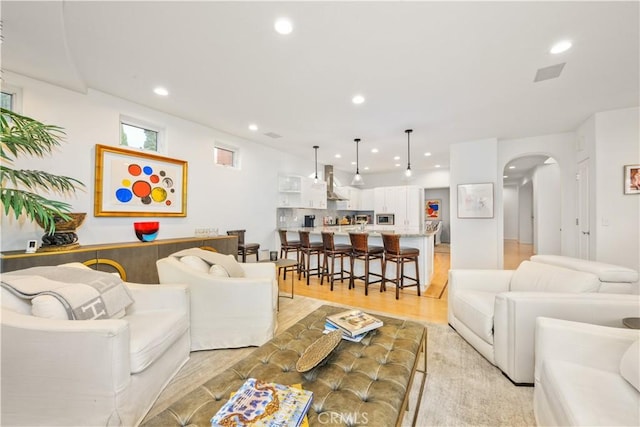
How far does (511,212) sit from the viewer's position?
11.1 meters

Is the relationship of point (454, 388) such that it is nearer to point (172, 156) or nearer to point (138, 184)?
point (138, 184)

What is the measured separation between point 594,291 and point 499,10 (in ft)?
7.09

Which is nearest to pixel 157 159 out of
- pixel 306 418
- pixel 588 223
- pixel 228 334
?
pixel 228 334

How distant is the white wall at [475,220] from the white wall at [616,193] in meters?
1.37

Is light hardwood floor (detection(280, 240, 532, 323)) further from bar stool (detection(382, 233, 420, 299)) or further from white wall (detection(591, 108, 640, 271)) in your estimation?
white wall (detection(591, 108, 640, 271))

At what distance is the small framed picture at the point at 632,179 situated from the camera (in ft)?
11.5

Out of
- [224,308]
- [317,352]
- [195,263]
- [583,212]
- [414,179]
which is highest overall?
[414,179]

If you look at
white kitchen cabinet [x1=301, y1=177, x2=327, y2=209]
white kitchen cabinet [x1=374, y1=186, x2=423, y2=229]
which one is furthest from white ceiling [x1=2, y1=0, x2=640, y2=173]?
white kitchen cabinet [x1=374, y1=186, x2=423, y2=229]

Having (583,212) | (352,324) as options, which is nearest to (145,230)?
(352,324)

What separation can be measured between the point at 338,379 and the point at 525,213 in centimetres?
1258

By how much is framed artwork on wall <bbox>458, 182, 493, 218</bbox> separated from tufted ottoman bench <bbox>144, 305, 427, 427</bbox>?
421 cm

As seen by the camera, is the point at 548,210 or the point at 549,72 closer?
the point at 549,72

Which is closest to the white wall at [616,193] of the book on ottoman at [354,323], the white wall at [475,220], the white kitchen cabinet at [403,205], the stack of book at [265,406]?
the white wall at [475,220]

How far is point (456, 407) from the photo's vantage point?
162cm
